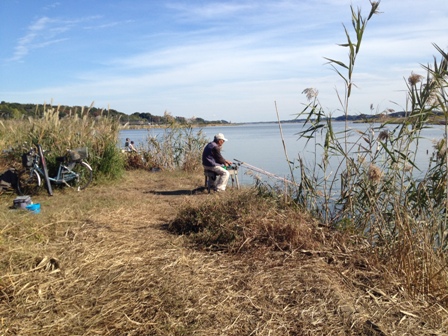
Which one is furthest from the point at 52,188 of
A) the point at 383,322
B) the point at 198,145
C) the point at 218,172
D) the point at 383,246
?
the point at 383,322

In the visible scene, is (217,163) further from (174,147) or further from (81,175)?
(174,147)

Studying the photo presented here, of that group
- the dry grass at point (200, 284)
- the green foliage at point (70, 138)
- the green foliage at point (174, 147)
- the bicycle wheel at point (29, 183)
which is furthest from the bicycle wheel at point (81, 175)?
the dry grass at point (200, 284)

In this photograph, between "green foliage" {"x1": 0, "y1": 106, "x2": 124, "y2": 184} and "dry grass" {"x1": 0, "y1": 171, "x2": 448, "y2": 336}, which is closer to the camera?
"dry grass" {"x1": 0, "y1": 171, "x2": 448, "y2": 336}

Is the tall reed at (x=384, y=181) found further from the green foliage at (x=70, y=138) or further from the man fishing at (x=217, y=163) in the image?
the green foliage at (x=70, y=138)

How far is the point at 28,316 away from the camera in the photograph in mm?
2953

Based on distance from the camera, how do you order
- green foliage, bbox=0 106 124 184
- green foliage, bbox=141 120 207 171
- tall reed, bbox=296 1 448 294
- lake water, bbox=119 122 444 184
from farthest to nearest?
green foliage, bbox=141 120 207 171 → green foliage, bbox=0 106 124 184 → lake water, bbox=119 122 444 184 → tall reed, bbox=296 1 448 294

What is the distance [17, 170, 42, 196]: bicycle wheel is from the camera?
841 cm

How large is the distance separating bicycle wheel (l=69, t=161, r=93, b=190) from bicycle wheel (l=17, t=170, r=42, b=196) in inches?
31.3

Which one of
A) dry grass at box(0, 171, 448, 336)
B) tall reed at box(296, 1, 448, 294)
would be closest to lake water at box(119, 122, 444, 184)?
tall reed at box(296, 1, 448, 294)

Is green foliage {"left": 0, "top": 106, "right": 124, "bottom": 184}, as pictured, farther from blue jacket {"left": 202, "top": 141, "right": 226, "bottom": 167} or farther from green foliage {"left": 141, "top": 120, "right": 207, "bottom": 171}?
blue jacket {"left": 202, "top": 141, "right": 226, "bottom": 167}


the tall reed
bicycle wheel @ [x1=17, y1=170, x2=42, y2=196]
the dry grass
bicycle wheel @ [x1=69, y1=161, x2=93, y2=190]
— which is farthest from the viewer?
bicycle wheel @ [x1=69, y1=161, x2=93, y2=190]

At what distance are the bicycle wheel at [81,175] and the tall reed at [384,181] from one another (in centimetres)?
527

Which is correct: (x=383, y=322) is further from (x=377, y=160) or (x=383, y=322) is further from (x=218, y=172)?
(x=218, y=172)

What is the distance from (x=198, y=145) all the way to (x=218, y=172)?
14.0 ft
